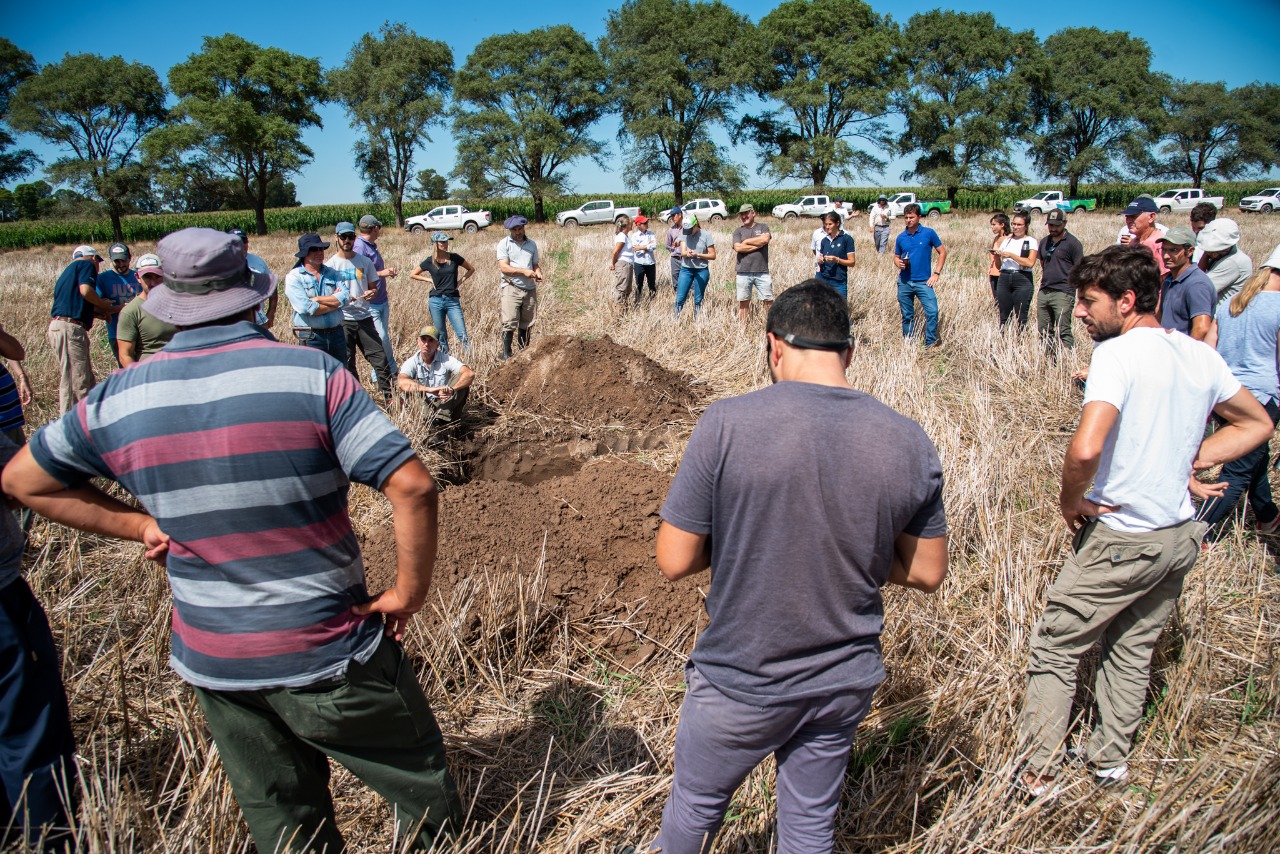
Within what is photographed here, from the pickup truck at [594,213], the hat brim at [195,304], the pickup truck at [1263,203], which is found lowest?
the hat brim at [195,304]

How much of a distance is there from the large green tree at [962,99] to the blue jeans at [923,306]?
49.1 m

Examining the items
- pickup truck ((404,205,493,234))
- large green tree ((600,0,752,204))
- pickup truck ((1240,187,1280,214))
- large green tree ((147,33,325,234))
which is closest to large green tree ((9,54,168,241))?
large green tree ((147,33,325,234))

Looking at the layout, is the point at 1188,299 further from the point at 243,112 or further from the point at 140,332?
the point at 243,112

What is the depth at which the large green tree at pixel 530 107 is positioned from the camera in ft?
165

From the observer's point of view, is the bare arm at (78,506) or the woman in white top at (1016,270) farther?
the woman in white top at (1016,270)

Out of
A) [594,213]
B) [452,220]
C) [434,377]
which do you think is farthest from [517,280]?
[594,213]

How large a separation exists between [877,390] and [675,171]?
52.7 meters

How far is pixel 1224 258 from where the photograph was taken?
4.71 metres

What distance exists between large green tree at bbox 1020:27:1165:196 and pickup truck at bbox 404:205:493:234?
43.5 meters

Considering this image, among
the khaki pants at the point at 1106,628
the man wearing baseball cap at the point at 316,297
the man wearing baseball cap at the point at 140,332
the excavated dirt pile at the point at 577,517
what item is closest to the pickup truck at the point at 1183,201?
the excavated dirt pile at the point at 577,517

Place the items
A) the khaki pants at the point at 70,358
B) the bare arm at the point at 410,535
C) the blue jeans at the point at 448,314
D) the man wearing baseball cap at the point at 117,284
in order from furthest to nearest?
1. the blue jeans at the point at 448,314
2. the man wearing baseball cap at the point at 117,284
3. the khaki pants at the point at 70,358
4. the bare arm at the point at 410,535

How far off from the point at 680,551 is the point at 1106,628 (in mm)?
1817

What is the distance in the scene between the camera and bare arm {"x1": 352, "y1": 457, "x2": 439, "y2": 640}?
154 cm

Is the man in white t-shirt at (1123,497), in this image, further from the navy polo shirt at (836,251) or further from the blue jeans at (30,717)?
the navy polo shirt at (836,251)
